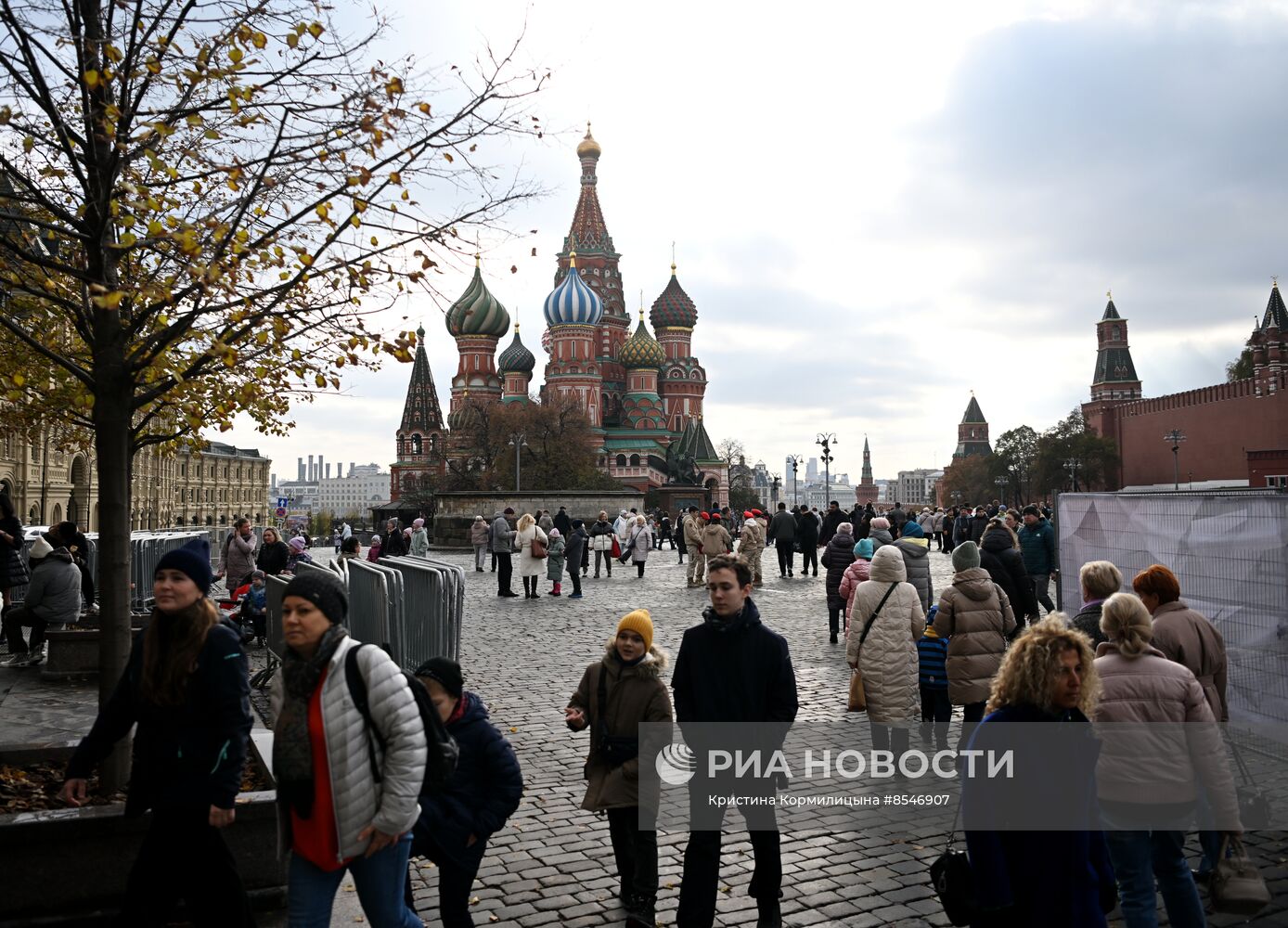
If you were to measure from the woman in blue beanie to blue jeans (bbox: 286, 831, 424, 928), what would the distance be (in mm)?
304

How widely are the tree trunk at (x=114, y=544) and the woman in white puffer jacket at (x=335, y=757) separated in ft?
7.08

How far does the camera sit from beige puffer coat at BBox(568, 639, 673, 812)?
184 inches

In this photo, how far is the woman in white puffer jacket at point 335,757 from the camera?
338 centimetres

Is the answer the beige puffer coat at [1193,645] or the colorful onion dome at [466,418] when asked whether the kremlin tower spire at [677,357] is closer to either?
the colorful onion dome at [466,418]

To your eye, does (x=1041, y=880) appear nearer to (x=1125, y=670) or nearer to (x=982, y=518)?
(x=1125, y=670)

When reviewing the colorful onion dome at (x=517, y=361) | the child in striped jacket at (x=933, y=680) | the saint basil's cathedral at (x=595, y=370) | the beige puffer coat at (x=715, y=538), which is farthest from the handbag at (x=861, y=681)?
the colorful onion dome at (x=517, y=361)

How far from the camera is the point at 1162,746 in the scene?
4133mm

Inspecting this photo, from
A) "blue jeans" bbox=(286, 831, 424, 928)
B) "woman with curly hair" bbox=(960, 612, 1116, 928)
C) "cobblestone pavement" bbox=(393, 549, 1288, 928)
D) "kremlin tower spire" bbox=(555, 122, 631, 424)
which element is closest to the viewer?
"woman with curly hair" bbox=(960, 612, 1116, 928)

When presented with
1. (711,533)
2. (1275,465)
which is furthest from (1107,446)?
(711,533)

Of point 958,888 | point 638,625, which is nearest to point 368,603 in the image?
point 638,625

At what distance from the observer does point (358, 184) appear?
5.18m

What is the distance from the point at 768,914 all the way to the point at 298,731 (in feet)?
7.51

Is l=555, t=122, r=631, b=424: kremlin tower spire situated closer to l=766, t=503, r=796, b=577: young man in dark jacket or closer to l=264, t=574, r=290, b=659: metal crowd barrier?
l=766, t=503, r=796, b=577: young man in dark jacket

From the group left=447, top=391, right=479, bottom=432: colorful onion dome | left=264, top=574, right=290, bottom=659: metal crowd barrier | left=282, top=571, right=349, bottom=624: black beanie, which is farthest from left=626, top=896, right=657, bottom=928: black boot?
left=447, top=391, right=479, bottom=432: colorful onion dome
